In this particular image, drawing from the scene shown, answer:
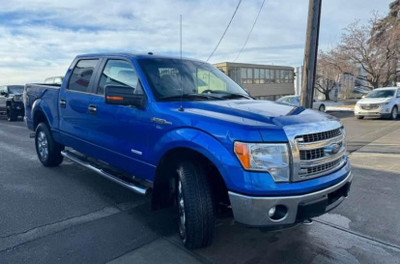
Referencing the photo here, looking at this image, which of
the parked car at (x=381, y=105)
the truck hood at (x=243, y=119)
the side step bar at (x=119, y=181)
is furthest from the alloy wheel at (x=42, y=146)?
the parked car at (x=381, y=105)

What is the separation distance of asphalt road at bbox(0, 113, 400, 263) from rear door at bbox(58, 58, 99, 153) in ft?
2.62

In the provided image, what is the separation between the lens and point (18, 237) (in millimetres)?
3609

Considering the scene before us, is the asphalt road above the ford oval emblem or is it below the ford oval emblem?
below

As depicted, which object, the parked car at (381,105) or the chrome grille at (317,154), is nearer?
the chrome grille at (317,154)

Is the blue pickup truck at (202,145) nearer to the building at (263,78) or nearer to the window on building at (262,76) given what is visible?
the building at (263,78)

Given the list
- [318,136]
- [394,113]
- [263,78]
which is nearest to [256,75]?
[263,78]

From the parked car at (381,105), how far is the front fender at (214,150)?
48.0 feet

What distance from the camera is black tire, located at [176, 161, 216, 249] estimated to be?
307 centimetres

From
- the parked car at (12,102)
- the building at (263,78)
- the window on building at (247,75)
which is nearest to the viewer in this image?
the parked car at (12,102)

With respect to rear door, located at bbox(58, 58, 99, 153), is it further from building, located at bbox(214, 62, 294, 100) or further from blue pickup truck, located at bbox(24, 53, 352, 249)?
building, located at bbox(214, 62, 294, 100)

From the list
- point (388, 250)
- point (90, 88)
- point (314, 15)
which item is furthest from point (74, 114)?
point (314, 15)

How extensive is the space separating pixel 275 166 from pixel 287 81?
135 feet

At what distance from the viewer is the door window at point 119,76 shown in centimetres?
403

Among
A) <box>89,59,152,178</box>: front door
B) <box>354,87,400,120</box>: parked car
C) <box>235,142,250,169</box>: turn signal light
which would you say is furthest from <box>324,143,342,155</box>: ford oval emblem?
<box>354,87,400,120</box>: parked car
